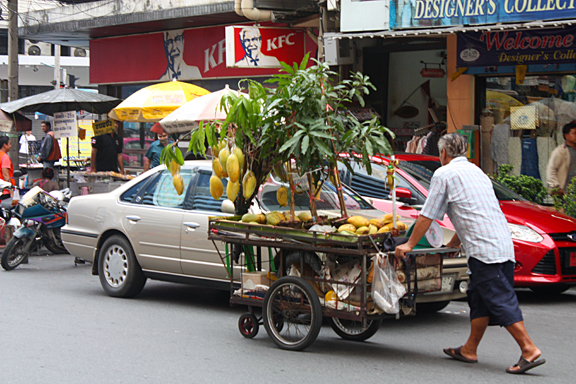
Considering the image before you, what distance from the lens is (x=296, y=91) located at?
5754 mm

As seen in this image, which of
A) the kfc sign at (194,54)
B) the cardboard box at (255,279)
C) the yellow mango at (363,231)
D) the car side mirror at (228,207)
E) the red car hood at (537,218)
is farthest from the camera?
the kfc sign at (194,54)

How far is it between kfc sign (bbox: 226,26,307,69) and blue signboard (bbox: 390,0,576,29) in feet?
10.9

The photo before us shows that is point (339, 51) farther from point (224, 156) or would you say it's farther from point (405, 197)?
point (224, 156)

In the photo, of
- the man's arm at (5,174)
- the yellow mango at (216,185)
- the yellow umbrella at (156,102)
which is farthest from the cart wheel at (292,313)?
the man's arm at (5,174)

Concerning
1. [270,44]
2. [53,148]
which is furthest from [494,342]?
[53,148]

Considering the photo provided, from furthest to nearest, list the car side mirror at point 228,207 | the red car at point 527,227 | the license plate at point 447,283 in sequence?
the red car at point 527,227, the car side mirror at point 228,207, the license plate at point 447,283

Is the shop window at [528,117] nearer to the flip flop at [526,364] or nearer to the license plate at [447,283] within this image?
the license plate at [447,283]

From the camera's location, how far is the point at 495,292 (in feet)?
16.9

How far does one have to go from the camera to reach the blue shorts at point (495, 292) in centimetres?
510

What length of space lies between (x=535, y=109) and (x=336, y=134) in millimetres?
7956

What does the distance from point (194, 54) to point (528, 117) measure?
904cm

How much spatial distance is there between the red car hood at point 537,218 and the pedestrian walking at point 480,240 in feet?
9.06

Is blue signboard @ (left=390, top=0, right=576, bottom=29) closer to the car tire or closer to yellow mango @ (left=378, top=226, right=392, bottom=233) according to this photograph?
the car tire

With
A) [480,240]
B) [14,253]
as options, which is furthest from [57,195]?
[480,240]
